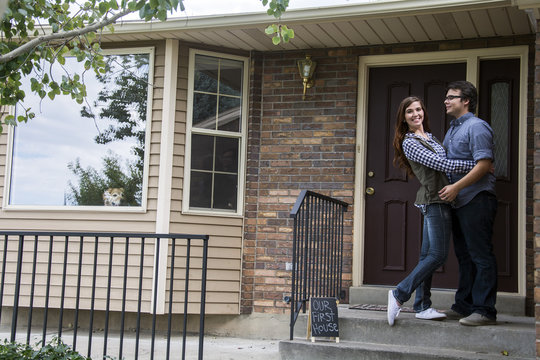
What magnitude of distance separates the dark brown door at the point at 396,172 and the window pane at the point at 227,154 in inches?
54.1

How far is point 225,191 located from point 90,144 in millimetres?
1485

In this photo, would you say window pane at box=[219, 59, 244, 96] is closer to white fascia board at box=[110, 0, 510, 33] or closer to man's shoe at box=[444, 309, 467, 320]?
white fascia board at box=[110, 0, 510, 33]

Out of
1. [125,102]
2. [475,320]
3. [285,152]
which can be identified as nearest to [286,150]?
[285,152]

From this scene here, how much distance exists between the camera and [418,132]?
185 inches

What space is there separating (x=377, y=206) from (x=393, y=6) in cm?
Answer: 192

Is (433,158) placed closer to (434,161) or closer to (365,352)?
(434,161)

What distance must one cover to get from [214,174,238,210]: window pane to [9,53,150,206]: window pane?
0.77 meters

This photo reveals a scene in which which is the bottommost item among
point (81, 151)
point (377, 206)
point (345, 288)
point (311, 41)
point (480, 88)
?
point (345, 288)

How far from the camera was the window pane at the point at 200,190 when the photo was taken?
22.2 feet

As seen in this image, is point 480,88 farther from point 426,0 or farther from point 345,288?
point 345,288

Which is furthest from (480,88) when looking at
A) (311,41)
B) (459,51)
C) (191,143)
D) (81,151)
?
(81,151)

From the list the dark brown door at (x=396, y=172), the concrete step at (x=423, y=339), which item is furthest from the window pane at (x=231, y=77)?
the concrete step at (x=423, y=339)

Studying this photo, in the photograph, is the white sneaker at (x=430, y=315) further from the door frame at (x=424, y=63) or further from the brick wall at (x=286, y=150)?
the brick wall at (x=286, y=150)

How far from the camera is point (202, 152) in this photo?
6.83 m
